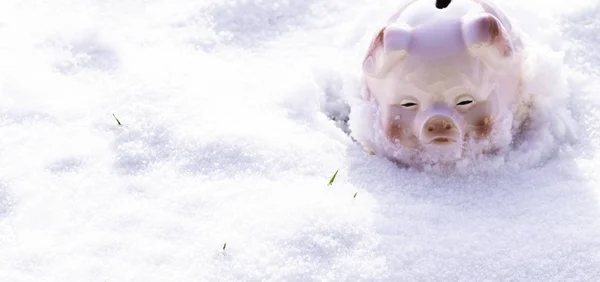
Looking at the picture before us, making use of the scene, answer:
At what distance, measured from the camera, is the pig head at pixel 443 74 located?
2736 millimetres

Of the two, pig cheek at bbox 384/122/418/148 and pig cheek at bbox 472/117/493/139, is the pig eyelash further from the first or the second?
pig cheek at bbox 472/117/493/139

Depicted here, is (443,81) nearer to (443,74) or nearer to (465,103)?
(443,74)

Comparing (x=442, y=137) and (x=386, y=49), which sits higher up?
(x=386, y=49)

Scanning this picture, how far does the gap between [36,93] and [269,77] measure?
0.97 meters

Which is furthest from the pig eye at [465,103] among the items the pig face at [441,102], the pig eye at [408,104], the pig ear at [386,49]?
the pig ear at [386,49]

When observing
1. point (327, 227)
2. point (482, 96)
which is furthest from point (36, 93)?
point (482, 96)

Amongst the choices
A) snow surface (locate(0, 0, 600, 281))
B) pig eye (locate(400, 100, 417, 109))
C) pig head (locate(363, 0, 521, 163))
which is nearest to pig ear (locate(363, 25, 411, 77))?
pig head (locate(363, 0, 521, 163))

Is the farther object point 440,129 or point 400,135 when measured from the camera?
point 400,135

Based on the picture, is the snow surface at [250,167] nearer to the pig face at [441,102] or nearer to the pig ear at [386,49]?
the pig face at [441,102]

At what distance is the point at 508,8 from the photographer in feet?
11.7

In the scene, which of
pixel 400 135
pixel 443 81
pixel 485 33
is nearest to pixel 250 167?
pixel 400 135

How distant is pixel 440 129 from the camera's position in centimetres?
279

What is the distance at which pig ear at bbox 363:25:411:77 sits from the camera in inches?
108

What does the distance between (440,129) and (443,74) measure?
7.5 inches
